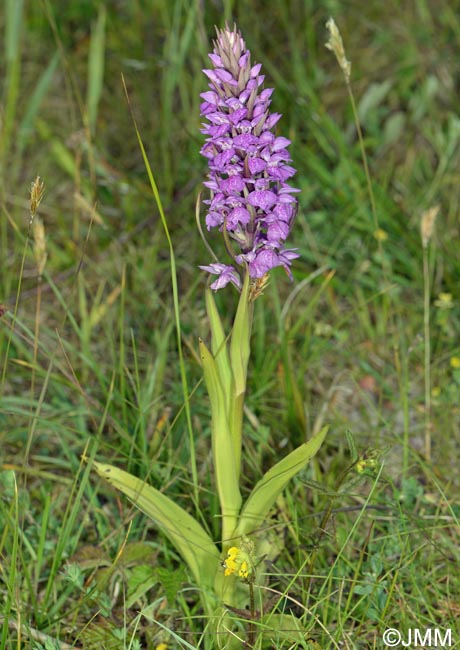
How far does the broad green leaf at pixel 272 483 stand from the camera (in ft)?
6.02

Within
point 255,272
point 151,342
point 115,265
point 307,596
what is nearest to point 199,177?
point 115,265

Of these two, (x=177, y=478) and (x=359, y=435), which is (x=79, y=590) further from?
(x=359, y=435)

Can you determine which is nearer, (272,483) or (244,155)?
(244,155)

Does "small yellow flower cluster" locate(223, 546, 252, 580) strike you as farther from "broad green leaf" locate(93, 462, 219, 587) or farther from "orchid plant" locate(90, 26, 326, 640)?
"broad green leaf" locate(93, 462, 219, 587)

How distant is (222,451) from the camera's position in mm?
1964

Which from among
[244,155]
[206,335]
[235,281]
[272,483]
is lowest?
[206,335]

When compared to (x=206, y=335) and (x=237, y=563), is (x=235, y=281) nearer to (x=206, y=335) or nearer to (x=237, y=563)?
(x=237, y=563)

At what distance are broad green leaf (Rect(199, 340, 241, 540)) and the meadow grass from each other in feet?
0.45

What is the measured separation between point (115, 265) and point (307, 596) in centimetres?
178

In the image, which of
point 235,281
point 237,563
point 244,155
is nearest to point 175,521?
point 237,563

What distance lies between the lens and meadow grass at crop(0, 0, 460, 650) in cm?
215

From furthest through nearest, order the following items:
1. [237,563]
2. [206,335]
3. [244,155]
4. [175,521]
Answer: [206,335], [175,521], [237,563], [244,155]

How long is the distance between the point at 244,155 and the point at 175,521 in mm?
938

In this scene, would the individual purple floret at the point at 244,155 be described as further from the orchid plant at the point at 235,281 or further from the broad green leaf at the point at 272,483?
the broad green leaf at the point at 272,483
